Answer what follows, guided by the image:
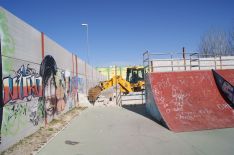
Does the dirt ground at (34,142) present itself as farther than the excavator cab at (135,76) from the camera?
No

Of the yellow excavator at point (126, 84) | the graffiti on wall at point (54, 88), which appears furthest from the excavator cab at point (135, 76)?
the graffiti on wall at point (54, 88)

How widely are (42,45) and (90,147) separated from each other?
706cm

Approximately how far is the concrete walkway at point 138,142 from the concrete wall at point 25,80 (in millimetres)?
Result: 1279

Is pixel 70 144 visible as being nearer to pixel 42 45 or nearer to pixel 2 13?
pixel 2 13

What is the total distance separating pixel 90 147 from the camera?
31.3ft

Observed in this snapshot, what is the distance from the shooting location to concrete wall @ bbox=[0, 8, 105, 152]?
9266 mm

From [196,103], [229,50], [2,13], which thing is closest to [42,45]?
[2,13]

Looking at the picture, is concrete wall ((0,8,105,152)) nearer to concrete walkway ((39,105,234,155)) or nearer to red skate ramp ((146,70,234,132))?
concrete walkway ((39,105,234,155))

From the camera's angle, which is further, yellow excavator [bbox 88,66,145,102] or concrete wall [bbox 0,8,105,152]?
yellow excavator [bbox 88,66,145,102]

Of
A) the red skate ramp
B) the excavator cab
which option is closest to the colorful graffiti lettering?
the red skate ramp

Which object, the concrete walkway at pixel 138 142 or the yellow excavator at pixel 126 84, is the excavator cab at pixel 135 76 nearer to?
the yellow excavator at pixel 126 84

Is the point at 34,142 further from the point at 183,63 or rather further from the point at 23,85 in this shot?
the point at 183,63

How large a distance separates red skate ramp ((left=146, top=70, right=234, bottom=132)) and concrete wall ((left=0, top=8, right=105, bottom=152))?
18.2ft

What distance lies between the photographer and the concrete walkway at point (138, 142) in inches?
343
